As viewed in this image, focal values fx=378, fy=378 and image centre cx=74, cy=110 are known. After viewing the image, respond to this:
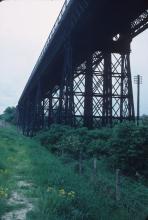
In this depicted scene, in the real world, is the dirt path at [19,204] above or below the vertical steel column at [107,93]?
below

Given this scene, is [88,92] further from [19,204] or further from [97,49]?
[19,204]

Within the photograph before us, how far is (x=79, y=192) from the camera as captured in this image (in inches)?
287

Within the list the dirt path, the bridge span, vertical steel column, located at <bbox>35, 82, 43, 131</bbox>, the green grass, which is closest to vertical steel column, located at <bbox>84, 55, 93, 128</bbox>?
the bridge span

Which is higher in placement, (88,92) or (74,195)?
(88,92)

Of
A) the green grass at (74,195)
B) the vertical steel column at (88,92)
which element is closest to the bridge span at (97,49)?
the vertical steel column at (88,92)

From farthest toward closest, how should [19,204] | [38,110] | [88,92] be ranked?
1. [38,110]
2. [88,92]
3. [19,204]

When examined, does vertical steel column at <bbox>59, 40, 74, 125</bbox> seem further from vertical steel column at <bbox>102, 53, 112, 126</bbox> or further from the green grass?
the green grass

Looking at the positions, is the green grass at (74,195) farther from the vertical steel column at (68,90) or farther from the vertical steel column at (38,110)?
the vertical steel column at (38,110)

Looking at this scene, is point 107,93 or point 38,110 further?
point 38,110

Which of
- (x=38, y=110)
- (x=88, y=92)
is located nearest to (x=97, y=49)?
(x=88, y=92)

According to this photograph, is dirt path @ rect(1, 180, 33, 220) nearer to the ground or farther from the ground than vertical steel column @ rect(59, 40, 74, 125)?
nearer to the ground

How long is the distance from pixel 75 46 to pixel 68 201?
15.3m

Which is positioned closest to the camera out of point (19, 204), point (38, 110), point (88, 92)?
point (19, 204)

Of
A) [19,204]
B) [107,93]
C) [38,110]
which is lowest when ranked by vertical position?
[19,204]
